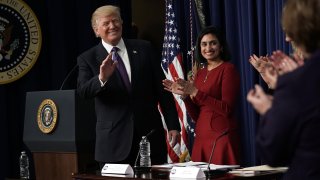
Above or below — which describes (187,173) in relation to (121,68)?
below

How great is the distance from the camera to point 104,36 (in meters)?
4.09

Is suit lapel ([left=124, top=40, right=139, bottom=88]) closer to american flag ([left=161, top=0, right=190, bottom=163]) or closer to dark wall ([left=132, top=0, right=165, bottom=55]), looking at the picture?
american flag ([left=161, top=0, right=190, bottom=163])

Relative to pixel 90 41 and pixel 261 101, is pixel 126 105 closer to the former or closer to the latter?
pixel 261 101

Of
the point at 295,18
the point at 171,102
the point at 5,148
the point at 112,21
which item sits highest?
the point at 112,21

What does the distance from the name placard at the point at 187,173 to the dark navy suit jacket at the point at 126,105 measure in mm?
892

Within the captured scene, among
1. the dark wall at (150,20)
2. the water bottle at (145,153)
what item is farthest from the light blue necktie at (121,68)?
the dark wall at (150,20)

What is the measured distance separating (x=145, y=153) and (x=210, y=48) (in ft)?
3.33

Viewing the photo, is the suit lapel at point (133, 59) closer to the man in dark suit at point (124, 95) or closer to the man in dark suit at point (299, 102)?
the man in dark suit at point (124, 95)

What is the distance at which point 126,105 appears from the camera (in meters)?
3.97

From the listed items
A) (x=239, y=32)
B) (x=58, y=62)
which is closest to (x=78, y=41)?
(x=58, y=62)

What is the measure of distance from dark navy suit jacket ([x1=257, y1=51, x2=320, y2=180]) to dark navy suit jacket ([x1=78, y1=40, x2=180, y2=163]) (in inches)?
81.1

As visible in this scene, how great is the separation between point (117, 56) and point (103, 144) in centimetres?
59

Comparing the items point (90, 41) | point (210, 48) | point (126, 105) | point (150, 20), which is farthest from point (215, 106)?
point (150, 20)

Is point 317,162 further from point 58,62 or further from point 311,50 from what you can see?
point 58,62
